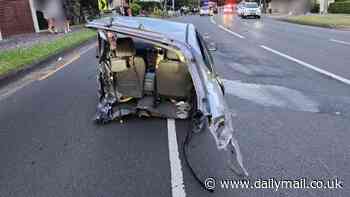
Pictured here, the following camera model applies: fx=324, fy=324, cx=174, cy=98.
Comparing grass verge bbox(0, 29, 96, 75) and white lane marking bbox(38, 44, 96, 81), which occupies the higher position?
grass verge bbox(0, 29, 96, 75)

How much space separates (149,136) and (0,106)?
3.31 meters

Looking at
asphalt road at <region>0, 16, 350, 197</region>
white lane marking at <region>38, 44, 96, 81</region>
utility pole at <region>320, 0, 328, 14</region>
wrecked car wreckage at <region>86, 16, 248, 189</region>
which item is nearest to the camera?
asphalt road at <region>0, 16, 350, 197</region>

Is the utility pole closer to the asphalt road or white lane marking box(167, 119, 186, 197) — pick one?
the asphalt road

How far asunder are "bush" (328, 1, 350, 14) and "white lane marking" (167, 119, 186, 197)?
36524 mm

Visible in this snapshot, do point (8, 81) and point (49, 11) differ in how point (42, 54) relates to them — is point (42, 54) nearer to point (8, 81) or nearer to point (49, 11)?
point (8, 81)

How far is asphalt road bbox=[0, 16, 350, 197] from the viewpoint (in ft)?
11.0

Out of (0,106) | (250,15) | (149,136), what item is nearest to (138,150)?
(149,136)

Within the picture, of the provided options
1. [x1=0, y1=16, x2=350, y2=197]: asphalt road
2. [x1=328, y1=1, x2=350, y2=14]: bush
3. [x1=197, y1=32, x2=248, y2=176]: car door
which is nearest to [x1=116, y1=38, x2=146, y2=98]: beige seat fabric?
[x1=0, y1=16, x2=350, y2=197]: asphalt road

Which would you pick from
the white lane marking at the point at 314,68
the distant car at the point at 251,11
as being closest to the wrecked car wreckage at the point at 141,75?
the white lane marking at the point at 314,68

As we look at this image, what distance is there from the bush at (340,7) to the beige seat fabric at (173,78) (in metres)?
35.9

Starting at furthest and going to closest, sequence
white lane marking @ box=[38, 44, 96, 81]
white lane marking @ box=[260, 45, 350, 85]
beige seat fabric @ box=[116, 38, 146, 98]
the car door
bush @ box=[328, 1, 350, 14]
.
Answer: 1. bush @ box=[328, 1, 350, 14]
2. white lane marking @ box=[38, 44, 96, 81]
3. white lane marking @ box=[260, 45, 350, 85]
4. beige seat fabric @ box=[116, 38, 146, 98]
5. the car door

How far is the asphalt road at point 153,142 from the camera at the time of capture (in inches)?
133

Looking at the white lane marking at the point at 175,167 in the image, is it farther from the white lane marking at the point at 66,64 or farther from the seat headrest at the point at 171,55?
the white lane marking at the point at 66,64

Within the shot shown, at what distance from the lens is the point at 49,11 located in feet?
58.2
